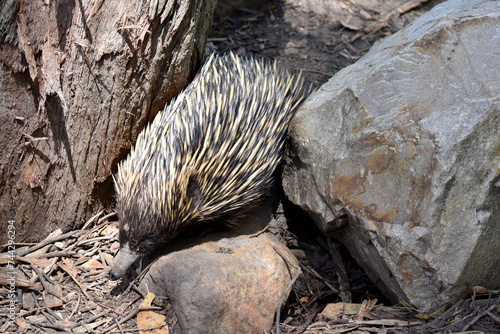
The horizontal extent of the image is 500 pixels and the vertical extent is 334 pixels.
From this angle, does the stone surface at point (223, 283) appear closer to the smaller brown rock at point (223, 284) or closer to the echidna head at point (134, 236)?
the smaller brown rock at point (223, 284)

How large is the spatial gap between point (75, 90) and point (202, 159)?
90cm

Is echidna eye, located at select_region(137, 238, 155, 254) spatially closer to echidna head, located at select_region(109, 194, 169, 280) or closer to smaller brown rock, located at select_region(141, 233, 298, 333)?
echidna head, located at select_region(109, 194, 169, 280)

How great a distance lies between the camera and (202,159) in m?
3.08

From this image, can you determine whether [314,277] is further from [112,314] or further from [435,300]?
[112,314]

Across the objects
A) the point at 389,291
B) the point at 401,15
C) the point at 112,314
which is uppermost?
the point at 401,15

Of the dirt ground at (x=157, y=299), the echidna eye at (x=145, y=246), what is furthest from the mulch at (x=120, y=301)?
the echidna eye at (x=145, y=246)

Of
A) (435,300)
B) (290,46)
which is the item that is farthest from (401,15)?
(435,300)

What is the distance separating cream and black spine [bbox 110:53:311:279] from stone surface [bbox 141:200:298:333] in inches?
7.7

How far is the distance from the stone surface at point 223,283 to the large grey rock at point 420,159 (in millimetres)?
494

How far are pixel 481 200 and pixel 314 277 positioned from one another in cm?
136

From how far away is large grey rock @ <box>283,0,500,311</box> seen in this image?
2.58m

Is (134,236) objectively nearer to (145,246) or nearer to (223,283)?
(145,246)

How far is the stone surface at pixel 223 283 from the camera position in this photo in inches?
108

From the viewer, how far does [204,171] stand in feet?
10.1
